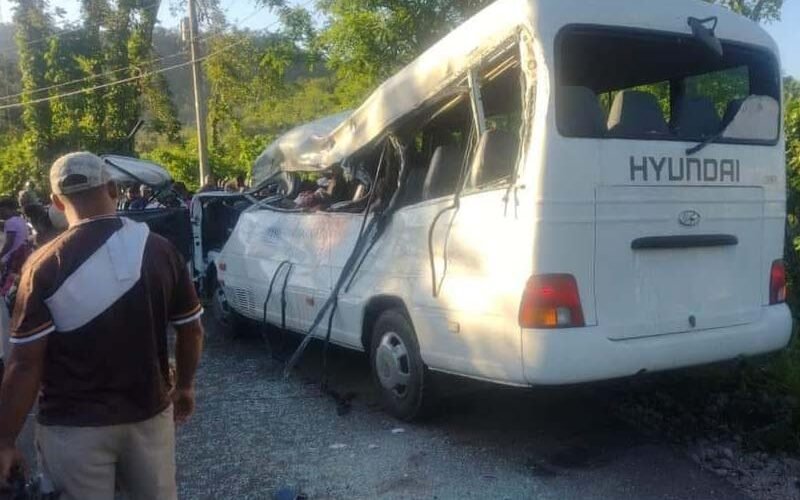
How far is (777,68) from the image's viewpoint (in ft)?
17.2

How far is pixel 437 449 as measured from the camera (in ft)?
16.9

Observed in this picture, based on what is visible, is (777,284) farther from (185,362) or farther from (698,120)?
(185,362)

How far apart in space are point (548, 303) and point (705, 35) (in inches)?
72.3

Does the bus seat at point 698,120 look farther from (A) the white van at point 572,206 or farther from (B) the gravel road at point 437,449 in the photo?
(B) the gravel road at point 437,449

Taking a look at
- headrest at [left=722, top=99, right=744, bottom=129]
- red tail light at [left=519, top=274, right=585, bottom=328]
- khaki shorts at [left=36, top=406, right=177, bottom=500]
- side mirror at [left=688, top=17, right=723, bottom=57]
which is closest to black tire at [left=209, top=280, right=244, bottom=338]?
red tail light at [left=519, top=274, right=585, bottom=328]

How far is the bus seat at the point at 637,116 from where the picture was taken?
4.79 m

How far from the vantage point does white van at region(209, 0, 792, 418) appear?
4.42 m

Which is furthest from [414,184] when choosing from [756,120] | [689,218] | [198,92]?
[198,92]

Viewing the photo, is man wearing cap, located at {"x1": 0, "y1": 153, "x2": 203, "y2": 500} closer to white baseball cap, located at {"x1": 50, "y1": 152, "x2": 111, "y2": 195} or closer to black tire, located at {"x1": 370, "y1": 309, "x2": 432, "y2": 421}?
white baseball cap, located at {"x1": 50, "y1": 152, "x2": 111, "y2": 195}

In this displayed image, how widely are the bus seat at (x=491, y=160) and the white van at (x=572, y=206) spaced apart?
0.01 metres

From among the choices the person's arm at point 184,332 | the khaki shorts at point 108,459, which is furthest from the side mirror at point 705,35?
the khaki shorts at point 108,459

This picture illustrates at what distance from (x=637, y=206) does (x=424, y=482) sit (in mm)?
1927

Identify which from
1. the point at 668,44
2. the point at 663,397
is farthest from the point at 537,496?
the point at 668,44

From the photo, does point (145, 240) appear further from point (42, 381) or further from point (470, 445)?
point (470, 445)
